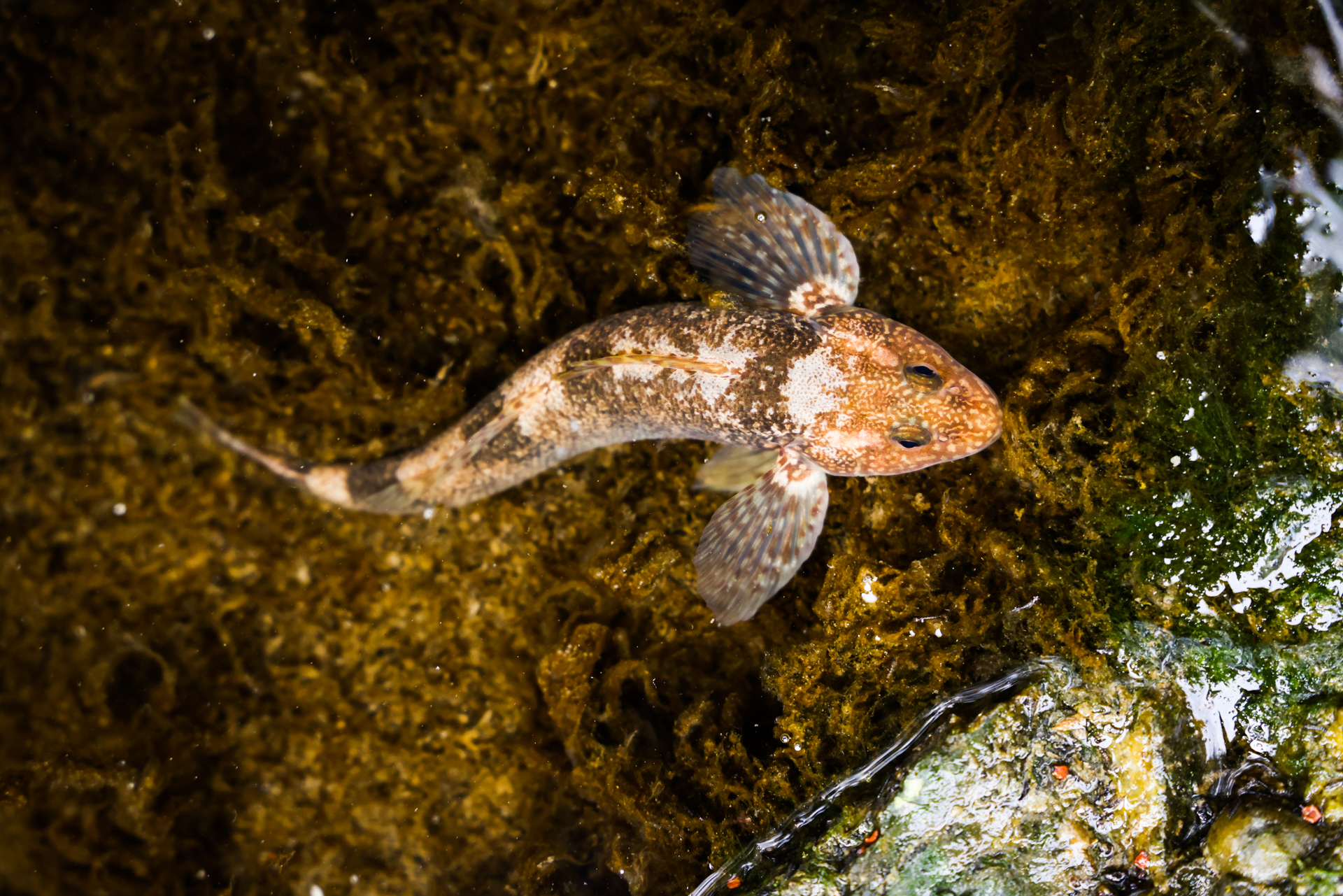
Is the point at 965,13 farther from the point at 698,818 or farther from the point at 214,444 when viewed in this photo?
the point at 214,444

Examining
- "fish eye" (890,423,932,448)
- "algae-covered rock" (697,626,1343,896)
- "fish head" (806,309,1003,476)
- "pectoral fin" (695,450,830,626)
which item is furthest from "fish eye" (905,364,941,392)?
"algae-covered rock" (697,626,1343,896)

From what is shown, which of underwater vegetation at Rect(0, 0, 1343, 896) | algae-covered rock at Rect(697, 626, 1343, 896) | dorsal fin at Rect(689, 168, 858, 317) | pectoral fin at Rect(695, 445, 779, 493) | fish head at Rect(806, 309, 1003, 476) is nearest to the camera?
algae-covered rock at Rect(697, 626, 1343, 896)

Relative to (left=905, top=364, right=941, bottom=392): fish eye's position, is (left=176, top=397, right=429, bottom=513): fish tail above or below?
below

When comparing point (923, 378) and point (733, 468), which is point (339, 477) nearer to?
point (733, 468)

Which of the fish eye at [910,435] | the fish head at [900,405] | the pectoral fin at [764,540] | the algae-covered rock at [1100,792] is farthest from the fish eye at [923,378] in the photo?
the algae-covered rock at [1100,792]

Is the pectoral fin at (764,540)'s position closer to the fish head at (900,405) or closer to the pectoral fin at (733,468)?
the pectoral fin at (733,468)

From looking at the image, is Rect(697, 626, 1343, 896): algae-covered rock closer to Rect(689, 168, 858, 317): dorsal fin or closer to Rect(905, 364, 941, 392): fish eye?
Rect(905, 364, 941, 392): fish eye

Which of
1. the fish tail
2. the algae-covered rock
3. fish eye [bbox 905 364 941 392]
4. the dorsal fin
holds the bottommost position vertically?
the fish tail
